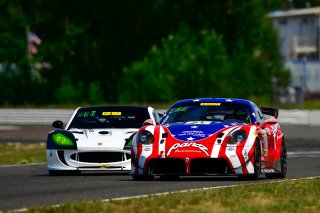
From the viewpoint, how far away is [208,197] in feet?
38.8

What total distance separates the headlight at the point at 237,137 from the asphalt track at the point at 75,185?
1.80ft

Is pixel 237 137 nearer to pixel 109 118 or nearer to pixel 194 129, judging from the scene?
pixel 194 129

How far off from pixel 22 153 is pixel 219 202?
64.0ft

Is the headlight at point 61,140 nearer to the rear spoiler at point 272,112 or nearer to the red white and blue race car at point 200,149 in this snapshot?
the red white and blue race car at point 200,149

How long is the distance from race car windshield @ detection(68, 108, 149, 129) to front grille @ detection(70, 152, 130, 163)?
100 centimetres

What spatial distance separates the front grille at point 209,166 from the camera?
1530 cm

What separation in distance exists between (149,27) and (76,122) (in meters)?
43.0

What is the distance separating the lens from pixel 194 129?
15453 mm

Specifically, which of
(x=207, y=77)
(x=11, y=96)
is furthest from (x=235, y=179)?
(x=11, y=96)

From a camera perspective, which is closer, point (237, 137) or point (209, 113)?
point (237, 137)

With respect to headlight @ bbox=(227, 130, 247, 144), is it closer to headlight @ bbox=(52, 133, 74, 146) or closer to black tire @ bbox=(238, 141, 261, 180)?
black tire @ bbox=(238, 141, 261, 180)

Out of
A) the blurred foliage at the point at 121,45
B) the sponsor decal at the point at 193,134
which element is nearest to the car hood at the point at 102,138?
the sponsor decal at the point at 193,134

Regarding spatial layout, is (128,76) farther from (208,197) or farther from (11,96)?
(208,197)

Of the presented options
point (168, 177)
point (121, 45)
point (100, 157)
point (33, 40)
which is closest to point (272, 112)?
point (168, 177)
